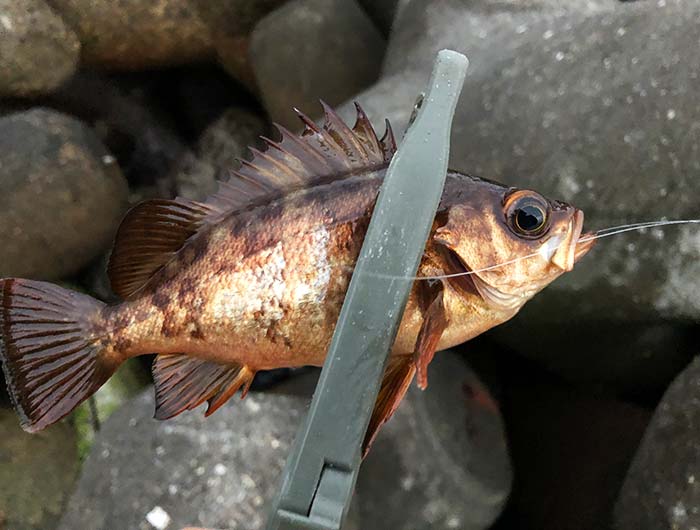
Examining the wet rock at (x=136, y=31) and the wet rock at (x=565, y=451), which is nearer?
the wet rock at (x=565, y=451)

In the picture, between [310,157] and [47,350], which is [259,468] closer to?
[47,350]

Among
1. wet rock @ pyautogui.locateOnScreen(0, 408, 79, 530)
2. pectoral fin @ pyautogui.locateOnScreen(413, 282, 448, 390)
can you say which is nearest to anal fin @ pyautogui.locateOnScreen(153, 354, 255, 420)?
pectoral fin @ pyautogui.locateOnScreen(413, 282, 448, 390)

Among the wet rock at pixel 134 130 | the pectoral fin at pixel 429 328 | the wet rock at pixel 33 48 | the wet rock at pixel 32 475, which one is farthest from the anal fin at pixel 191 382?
the wet rock at pixel 134 130

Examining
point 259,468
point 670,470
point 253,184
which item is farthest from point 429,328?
point 259,468

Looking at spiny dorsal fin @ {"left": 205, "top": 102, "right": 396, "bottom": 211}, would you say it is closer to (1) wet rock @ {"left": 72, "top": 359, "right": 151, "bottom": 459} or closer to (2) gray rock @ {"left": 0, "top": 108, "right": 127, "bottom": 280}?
(2) gray rock @ {"left": 0, "top": 108, "right": 127, "bottom": 280}

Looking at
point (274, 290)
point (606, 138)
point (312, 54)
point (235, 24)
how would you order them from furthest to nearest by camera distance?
point (235, 24) → point (312, 54) → point (606, 138) → point (274, 290)

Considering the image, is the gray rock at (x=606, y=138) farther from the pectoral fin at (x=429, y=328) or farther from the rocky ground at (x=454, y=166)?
the pectoral fin at (x=429, y=328)
